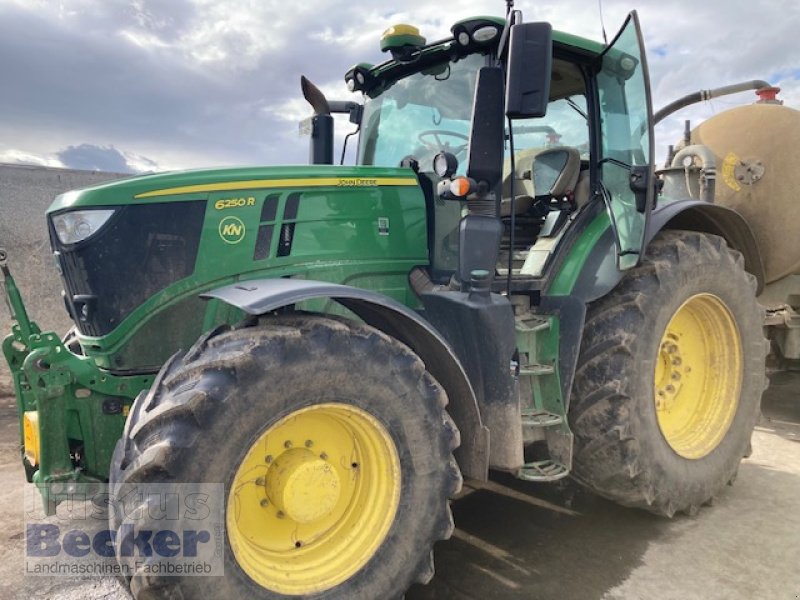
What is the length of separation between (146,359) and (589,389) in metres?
2.23

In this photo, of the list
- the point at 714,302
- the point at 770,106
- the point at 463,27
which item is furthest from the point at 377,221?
the point at 770,106

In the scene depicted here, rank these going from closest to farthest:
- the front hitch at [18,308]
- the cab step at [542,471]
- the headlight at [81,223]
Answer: the headlight at [81,223]
the front hitch at [18,308]
the cab step at [542,471]

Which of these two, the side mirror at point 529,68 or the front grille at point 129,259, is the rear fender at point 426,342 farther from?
the side mirror at point 529,68

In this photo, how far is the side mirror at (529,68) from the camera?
8.70 ft

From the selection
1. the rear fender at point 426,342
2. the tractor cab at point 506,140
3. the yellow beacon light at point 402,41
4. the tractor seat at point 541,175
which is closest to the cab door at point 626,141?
the tractor cab at point 506,140

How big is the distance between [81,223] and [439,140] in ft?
6.13

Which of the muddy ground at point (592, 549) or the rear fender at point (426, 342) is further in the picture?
the muddy ground at point (592, 549)

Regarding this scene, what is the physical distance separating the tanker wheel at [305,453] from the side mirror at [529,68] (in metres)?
1.13

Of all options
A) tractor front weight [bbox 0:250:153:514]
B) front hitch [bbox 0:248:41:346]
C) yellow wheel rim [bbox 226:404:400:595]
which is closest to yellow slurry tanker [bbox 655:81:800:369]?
yellow wheel rim [bbox 226:404:400:595]

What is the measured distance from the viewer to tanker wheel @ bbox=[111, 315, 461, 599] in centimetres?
218

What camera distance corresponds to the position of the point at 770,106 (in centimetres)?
522

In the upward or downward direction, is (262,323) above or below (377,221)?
below

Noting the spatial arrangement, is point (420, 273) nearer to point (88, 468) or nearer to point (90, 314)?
point (90, 314)

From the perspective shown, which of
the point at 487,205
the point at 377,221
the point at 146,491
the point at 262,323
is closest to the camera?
the point at 146,491
